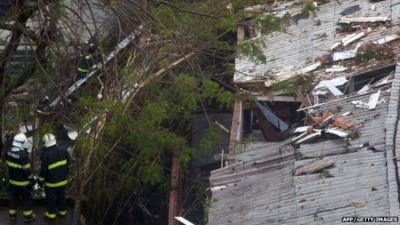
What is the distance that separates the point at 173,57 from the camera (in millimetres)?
9320

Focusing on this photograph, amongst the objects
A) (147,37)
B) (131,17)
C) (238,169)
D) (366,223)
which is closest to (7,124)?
(147,37)

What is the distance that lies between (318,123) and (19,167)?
3481mm

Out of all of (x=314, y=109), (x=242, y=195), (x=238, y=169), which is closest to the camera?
(x=242, y=195)

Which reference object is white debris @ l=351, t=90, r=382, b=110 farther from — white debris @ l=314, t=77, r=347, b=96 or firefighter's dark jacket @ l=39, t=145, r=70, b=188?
firefighter's dark jacket @ l=39, t=145, r=70, b=188

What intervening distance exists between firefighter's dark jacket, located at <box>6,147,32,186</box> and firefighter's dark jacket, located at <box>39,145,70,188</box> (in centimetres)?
18

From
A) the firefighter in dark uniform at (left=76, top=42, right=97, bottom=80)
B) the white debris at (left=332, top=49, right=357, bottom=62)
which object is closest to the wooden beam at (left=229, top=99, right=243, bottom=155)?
the white debris at (left=332, top=49, right=357, bottom=62)

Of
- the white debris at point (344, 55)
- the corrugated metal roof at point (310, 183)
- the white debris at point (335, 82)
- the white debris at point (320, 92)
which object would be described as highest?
the white debris at point (344, 55)

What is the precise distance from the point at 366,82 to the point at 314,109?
0.80 meters

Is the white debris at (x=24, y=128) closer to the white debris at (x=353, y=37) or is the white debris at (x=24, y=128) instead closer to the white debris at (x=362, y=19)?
the white debris at (x=353, y=37)

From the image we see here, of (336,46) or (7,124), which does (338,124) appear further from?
(7,124)

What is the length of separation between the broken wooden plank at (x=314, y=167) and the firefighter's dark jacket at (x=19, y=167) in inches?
128

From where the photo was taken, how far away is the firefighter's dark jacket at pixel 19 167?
25.3 ft

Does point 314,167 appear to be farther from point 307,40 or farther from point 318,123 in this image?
point 307,40

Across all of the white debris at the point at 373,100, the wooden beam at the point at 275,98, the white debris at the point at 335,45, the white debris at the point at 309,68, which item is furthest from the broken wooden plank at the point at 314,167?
the white debris at the point at 335,45
